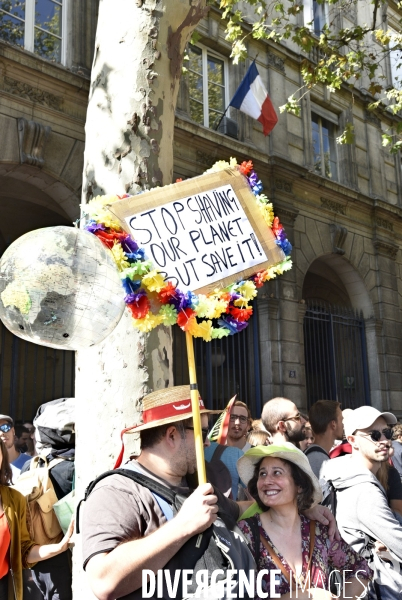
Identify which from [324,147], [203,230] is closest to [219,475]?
[203,230]

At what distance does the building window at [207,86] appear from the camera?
12562mm

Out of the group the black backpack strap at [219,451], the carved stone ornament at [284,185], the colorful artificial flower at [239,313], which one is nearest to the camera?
the colorful artificial flower at [239,313]

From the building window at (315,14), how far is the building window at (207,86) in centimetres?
322

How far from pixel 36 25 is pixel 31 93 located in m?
1.33

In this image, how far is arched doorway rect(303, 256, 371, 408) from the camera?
42.9 ft

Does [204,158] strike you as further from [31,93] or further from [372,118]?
[372,118]

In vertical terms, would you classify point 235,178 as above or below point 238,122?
below

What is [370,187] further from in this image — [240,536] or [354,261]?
[240,536]

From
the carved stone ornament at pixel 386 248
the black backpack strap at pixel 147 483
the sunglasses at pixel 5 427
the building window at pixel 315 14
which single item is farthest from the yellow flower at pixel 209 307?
the building window at pixel 315 14

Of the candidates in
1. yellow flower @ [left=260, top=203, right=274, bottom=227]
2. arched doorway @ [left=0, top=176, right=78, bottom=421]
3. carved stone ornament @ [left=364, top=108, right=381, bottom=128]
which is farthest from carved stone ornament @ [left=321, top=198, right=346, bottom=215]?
Result: yellow flower @ [left=260, top=203, right=274, bottom=227]

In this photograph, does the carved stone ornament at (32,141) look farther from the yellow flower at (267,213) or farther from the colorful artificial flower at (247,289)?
the colorful artificial flower at (247,289)

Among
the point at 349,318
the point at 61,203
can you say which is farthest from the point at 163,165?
the point at 349,318

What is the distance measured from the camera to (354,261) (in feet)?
49.6

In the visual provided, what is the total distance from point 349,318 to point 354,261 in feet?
6.27
